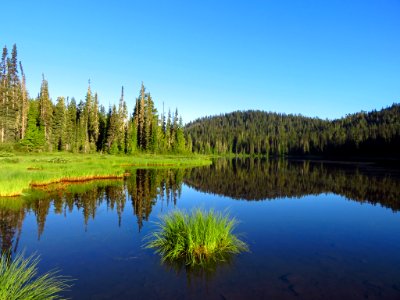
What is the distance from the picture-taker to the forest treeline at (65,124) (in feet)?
220

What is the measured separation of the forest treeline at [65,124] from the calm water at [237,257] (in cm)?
5108

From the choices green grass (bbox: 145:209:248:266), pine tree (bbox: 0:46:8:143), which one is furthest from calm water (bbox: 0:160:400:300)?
pine tree (bbox: 0:46:8:143)

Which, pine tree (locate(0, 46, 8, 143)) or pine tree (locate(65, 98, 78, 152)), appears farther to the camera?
pine tree (locate(65, 98, 78, 152))

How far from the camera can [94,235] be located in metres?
13.4

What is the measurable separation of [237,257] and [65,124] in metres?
80.2

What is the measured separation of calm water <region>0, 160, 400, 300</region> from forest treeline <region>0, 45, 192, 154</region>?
2011 inches

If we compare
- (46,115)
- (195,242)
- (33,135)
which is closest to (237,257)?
(195,242)

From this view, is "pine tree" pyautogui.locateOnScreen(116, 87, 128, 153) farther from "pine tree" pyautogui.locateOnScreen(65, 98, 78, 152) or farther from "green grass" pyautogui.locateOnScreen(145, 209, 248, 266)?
"green grass" pyautogui.locateOnScreen(145, 209, 248, 266)

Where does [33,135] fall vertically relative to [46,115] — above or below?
below

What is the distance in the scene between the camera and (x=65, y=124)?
262ft

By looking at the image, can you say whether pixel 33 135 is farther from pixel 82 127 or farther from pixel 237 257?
pixel 237 257

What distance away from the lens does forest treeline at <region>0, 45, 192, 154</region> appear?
220 feet

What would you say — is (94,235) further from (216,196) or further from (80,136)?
(80,136)

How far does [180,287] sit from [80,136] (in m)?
84.4
